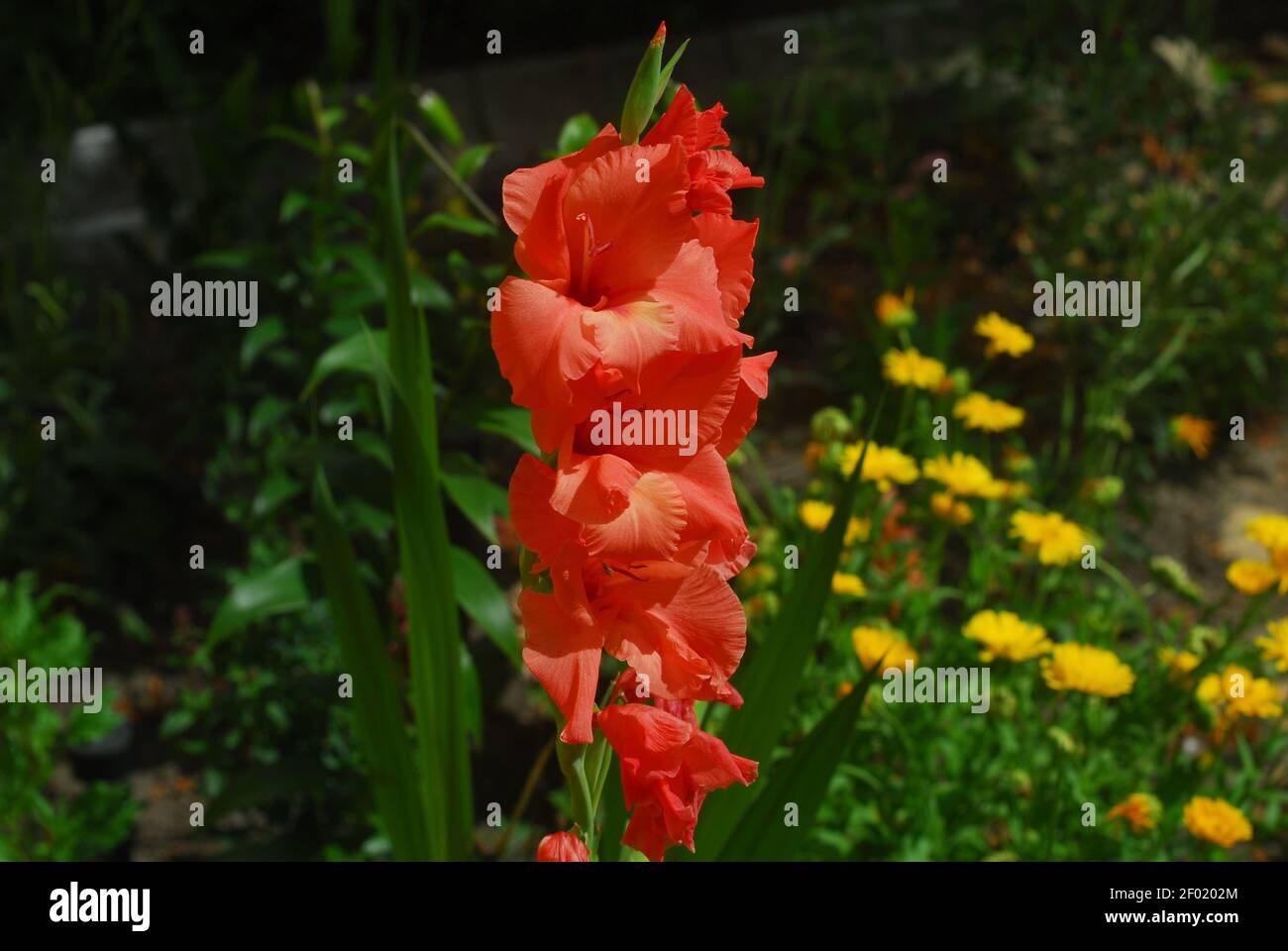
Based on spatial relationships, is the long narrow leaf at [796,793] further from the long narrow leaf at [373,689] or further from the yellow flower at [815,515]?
the yellow flower at [815,515]

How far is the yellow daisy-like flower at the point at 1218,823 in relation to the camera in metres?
1.60

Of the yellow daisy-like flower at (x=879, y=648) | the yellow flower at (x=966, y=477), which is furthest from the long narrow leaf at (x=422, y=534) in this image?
the yellow flower at (x=966, y=477)

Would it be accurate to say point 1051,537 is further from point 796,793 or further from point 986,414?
point 796,793

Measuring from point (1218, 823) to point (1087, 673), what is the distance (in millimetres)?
234

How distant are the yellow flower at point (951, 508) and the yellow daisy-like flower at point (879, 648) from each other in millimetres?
259

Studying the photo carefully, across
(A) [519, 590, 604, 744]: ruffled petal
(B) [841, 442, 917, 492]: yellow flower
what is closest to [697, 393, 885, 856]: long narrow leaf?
(A) [519, 590, 604, 744]: ruffled petal

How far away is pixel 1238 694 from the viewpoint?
5.62ft

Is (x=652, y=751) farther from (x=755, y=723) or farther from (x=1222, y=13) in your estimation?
(x=1222, y=13)

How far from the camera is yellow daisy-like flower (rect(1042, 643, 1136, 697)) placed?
166cm

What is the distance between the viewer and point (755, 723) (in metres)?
1.34

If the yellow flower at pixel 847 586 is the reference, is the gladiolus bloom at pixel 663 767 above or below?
below

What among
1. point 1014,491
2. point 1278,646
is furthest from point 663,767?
point 1014,491

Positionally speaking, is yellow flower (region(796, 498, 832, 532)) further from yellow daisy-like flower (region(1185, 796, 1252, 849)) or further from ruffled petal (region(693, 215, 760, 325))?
ruffled petal (region(693, 215, 760, 325))

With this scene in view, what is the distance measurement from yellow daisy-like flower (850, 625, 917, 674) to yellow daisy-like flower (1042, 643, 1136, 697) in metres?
0.19
